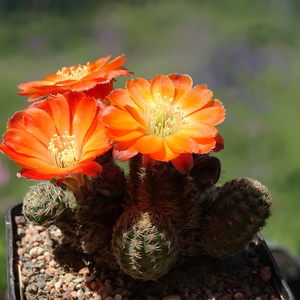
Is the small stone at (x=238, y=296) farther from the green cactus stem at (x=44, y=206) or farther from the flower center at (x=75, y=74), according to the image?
the flower center at (x=75, y=74)

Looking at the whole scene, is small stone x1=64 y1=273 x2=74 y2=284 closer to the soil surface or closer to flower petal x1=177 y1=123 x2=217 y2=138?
the soil surface

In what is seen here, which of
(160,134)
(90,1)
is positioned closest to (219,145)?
(160,134)

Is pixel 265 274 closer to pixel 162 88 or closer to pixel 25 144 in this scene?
pixel 162 88

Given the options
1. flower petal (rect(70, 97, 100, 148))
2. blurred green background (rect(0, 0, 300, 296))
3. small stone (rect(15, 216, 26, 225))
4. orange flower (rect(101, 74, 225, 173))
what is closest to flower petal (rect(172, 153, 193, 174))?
orange flower (rect(101, 74, 225, 173))

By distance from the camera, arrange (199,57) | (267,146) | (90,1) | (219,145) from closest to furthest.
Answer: (219,145) → (267,146) → (199,57) → (90,1)

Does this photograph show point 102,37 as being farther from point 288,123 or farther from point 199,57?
point 288,123

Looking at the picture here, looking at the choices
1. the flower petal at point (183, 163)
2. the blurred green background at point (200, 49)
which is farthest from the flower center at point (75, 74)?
the blurred green background at point (200, 49)
